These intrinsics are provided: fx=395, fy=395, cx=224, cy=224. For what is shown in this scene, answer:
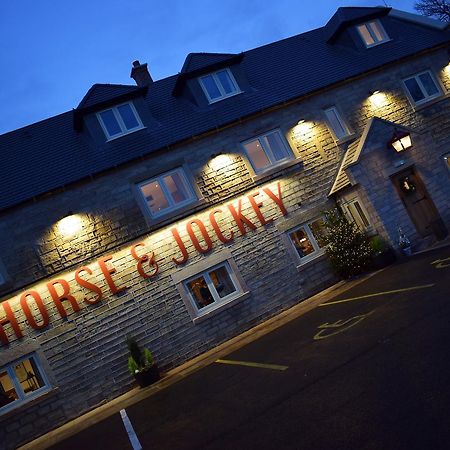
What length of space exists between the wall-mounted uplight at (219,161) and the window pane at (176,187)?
132 cm

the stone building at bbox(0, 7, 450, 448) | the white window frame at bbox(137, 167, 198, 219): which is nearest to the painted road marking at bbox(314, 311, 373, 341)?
the stone building at bbox(0, 7, 450, 448)

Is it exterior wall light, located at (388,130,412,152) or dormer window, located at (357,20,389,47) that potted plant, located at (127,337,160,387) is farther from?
dormer window, located at (357,20,389,47)

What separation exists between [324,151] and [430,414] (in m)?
12.9

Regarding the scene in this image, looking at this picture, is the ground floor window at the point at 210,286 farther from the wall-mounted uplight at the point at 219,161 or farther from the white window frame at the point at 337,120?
the white window frame at the point at 337,120

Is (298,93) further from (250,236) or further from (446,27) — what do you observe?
(446,27)

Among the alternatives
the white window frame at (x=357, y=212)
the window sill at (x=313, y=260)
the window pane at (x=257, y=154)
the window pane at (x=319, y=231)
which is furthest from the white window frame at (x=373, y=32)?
the window sill at (x=313, y=260)

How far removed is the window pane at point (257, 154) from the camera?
51.3 feet

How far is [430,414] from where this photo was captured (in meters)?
4.54

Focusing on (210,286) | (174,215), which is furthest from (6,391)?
(174,215)

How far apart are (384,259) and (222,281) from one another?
5987 millimetres

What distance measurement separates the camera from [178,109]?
642 inches

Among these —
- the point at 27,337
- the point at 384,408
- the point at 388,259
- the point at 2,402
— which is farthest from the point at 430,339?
the point at 2,402

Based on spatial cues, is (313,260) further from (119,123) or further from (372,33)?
Answer: (372,33)

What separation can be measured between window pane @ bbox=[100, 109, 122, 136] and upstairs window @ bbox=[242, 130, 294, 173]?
498cm
